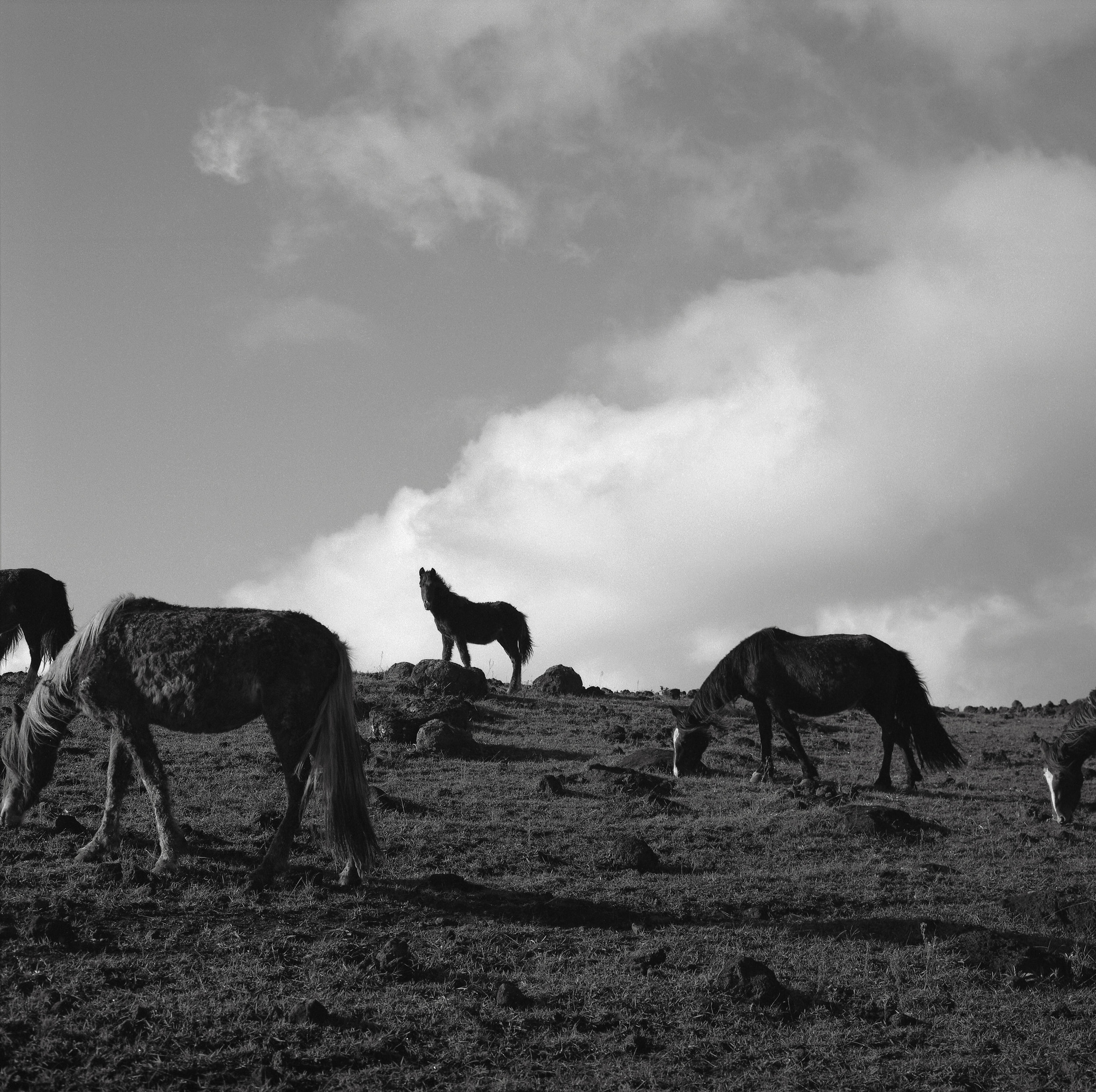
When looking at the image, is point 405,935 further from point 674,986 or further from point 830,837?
point 830,837

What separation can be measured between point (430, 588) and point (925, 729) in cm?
1404

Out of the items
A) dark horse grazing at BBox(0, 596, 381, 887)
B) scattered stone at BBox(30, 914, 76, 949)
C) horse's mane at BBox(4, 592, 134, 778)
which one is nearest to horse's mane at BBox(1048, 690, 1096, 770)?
dark horse grazing at BBox(0, 596, 381, 887)

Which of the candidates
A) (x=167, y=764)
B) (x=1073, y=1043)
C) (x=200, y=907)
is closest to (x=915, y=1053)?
(x=1073, y=1043)

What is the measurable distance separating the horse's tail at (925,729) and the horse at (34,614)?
1488 centimetres

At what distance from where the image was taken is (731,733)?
23.4m

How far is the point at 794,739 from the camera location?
59.5 feet

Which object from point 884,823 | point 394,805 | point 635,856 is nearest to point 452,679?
point 394,805

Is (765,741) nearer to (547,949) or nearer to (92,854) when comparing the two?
(547,949)

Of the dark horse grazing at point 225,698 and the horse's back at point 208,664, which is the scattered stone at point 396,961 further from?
the horse's back at point 208,664

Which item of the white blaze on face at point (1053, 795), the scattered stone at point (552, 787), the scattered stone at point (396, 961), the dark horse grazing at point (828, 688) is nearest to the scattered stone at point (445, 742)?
the scattered stone at point (552, 787)

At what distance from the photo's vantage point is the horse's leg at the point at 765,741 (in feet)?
58.7

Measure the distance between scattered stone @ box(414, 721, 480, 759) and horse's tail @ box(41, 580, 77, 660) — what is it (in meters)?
7.68

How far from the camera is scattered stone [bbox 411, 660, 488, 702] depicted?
24.5 meters

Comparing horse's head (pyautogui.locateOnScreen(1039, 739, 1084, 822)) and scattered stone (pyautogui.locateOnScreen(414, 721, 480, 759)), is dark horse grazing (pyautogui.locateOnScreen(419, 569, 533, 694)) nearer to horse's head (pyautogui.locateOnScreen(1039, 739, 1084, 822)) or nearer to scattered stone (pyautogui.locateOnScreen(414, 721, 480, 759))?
scattered stone (pyautogui.locateOnScreen(414, 721, 480, 759))
